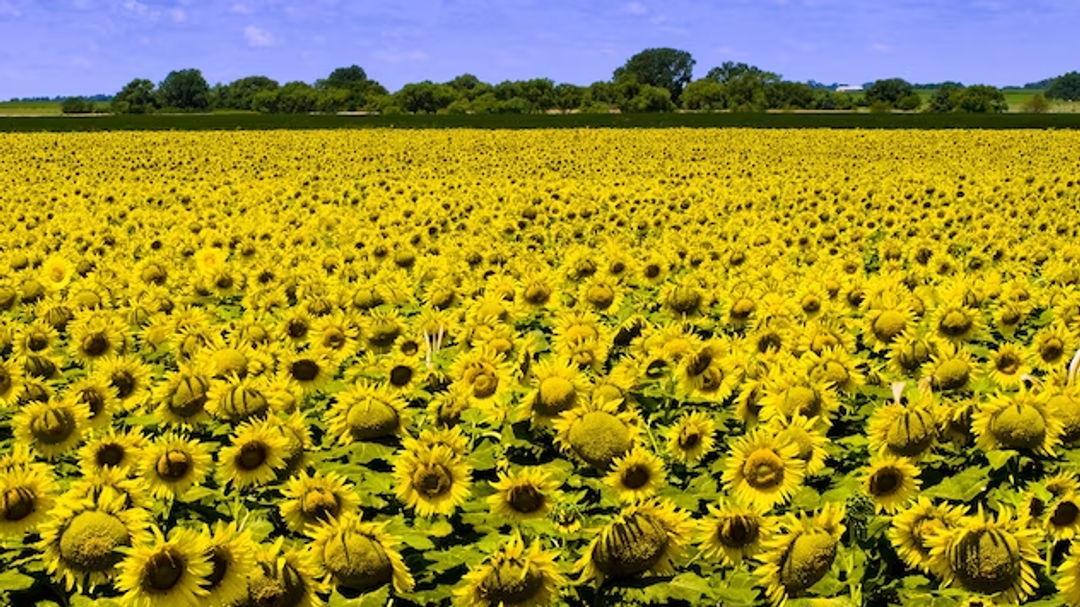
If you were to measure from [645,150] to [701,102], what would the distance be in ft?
308

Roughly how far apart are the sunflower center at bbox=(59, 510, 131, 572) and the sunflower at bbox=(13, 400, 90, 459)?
1489 millimetres

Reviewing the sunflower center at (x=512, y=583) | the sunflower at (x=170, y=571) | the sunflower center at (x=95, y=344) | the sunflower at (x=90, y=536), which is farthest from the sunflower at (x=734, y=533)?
the sunflower center at (x=95, y=344)

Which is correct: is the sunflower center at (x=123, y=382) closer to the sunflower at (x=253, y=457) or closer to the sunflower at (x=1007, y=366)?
the sunflower at (x=253, y=457)

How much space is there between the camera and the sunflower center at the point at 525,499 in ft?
12.5

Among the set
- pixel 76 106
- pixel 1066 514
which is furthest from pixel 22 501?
pixel 76 106

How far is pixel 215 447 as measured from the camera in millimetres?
4949

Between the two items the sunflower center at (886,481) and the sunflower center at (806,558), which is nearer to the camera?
the sunflower center at (806,558)

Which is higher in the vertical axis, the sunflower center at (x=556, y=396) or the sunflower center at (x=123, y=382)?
the sunflower center at (x=556, y=396)

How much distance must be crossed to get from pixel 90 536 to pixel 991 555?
2.96m

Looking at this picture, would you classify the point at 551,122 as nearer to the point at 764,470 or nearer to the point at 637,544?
the point at 764,470

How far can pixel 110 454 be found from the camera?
421cm

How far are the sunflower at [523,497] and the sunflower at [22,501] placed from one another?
1731 millimetres

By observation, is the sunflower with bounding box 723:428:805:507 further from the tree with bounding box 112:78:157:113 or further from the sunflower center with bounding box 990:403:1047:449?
the tree with bounding box 112:78:157:113

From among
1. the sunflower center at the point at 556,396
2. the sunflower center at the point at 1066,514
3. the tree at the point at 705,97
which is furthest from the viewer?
the tree at the point at 705,97
